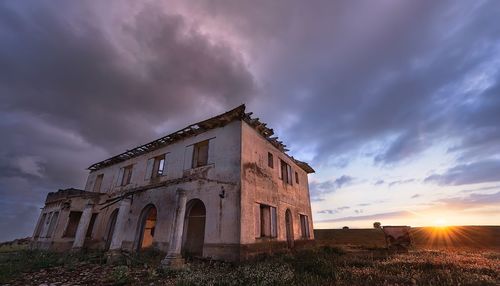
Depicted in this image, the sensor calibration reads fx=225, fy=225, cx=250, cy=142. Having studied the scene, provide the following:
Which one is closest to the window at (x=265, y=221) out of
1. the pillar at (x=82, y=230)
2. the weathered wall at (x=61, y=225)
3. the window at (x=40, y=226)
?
the pillar at (x=82, y=230)

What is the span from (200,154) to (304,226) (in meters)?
10.9

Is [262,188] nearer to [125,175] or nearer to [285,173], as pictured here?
[285,173]

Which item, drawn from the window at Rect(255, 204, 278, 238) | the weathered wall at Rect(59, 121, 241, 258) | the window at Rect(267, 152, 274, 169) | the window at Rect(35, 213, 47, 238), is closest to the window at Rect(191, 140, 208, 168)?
the weathered wall at Rect(59, 121, 241, 258)

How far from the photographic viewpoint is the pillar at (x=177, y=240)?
30.8 ft

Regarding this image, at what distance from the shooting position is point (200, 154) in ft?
49.0

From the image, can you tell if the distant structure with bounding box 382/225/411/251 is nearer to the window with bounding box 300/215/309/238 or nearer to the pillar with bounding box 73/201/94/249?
the window with bounding box 300/215/309/238

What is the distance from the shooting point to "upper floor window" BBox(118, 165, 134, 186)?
766 inches

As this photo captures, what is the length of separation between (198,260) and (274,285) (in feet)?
20.4

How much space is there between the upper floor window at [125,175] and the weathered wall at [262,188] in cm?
1216

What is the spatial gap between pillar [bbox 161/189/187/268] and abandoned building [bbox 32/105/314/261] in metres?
0.04

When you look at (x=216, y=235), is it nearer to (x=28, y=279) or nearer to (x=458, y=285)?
(x=28, y=279)

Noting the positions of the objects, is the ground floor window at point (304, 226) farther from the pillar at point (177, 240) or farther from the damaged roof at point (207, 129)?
the pillar at point (177, 240)

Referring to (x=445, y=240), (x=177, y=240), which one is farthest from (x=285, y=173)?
(x=445, y=240)

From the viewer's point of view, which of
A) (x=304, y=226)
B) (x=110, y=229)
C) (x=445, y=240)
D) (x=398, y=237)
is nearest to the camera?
(x=398, y=237)
